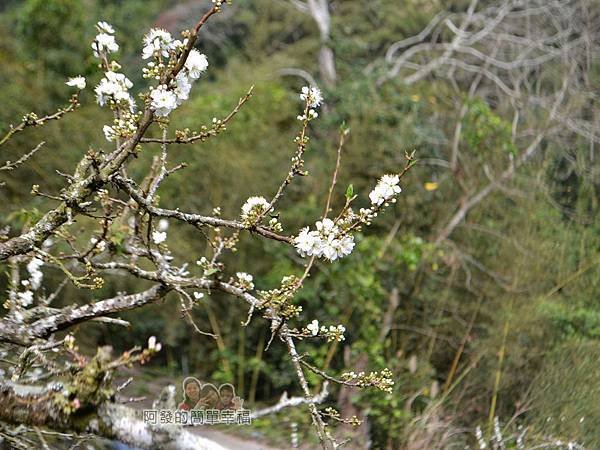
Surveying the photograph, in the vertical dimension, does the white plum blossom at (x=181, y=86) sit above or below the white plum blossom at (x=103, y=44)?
below

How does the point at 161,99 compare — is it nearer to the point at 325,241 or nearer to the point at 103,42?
the point at 103,42

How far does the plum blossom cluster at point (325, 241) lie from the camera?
199 centimetres

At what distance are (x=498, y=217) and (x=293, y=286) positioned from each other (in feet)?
15.2

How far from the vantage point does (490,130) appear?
6.42 metres

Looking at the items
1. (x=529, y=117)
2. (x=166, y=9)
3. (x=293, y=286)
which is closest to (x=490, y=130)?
(x=529, y=117)

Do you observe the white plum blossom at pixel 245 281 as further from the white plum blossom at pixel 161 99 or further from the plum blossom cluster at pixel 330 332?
the white plum blossom at pixel 161 99

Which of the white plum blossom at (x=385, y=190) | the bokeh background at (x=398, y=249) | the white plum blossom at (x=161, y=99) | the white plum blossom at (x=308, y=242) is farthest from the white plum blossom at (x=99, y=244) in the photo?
the bokeh background at (x=398, y=249)

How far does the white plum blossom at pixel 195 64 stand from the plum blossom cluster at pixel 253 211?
0.41 m

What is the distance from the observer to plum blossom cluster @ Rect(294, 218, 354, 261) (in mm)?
1988

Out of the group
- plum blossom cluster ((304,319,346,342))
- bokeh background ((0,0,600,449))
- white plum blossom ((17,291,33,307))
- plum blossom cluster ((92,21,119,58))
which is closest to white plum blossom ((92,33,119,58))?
plum blossom cluster ((92,21,119,58))

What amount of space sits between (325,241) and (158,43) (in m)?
0.76

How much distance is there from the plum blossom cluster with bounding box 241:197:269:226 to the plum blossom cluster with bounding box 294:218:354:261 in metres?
0.14

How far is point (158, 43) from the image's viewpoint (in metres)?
2.01

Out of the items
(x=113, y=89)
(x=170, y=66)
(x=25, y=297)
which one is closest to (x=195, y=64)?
(x=170, y=66)
